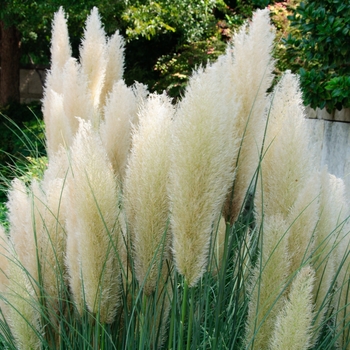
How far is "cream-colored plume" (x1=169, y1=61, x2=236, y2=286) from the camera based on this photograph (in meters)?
1.31

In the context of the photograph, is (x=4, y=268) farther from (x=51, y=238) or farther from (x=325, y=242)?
(x=325, y=242)

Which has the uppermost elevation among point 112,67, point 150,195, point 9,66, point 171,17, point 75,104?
point 9,66

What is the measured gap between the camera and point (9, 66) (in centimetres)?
1097

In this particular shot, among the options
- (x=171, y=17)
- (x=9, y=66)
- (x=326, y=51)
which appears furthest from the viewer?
(x=9, y=66)

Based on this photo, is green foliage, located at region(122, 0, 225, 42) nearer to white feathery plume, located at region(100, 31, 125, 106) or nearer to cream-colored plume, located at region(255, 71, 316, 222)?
white feathery plume, located at region(100, 31, 125, 106)

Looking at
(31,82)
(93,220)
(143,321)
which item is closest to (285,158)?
(93,220)

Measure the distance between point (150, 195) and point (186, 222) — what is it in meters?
0.17

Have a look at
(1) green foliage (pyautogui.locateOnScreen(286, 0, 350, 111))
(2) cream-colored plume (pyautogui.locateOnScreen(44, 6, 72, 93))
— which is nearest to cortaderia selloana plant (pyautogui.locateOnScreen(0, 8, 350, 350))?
(2) cream-colored plume (pyautogui.locateOnScreen(44, 6, 72, 93))

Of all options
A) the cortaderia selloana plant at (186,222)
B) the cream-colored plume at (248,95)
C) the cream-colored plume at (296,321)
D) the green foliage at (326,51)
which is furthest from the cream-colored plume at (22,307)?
the green foliage at (326,51)

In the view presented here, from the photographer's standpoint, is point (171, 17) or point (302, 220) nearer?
point (302, 220)

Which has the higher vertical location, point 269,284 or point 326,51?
point 326,51

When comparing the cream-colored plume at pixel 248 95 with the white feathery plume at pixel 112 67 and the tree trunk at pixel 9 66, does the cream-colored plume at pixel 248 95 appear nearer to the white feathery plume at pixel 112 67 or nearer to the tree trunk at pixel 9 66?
the white feathery plume at pixel 112 67

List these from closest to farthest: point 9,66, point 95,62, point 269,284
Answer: point 269,284, point 95,62, point 9,66

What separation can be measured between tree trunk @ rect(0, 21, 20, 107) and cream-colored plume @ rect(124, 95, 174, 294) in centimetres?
990
